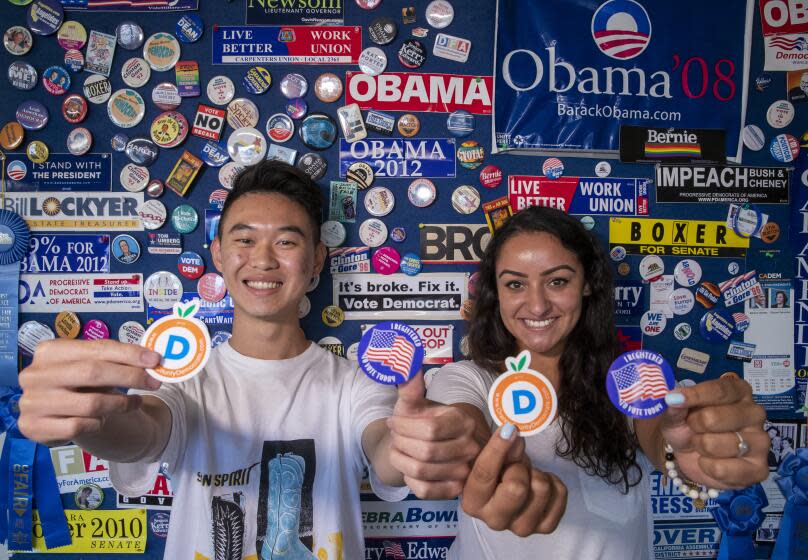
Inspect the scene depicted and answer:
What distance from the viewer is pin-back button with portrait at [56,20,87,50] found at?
1777 millimetres

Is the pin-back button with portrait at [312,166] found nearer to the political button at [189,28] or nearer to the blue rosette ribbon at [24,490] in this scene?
the political button at [189,28]

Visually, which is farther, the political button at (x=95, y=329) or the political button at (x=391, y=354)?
the political button at (x=95, y=329)

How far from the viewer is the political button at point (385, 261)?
180cm

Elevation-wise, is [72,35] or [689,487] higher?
[72,35]

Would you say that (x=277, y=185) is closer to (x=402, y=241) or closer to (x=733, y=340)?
(x=402, y=241)

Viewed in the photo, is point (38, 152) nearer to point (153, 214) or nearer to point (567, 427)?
point (153, 214)

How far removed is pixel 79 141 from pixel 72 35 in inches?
15.7

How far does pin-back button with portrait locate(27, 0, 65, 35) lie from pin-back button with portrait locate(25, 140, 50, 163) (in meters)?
0.42

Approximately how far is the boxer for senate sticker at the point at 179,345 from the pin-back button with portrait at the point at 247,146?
0.91m

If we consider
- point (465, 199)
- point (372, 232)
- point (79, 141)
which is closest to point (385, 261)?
point (372, 232)

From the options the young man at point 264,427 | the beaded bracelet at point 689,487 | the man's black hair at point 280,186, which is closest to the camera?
the beaded bracelet at point 689,487

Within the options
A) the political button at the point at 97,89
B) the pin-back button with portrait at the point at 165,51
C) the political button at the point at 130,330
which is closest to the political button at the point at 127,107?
the political button at the point at 97,89

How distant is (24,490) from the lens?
1.77m

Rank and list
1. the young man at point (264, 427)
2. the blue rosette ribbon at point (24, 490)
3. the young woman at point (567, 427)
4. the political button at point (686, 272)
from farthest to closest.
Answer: the political button at point (686, 272) → the blue rosette ribbon at point (24, 490) → the young man at point (264, 427) → the young woman at point (567, 427)
